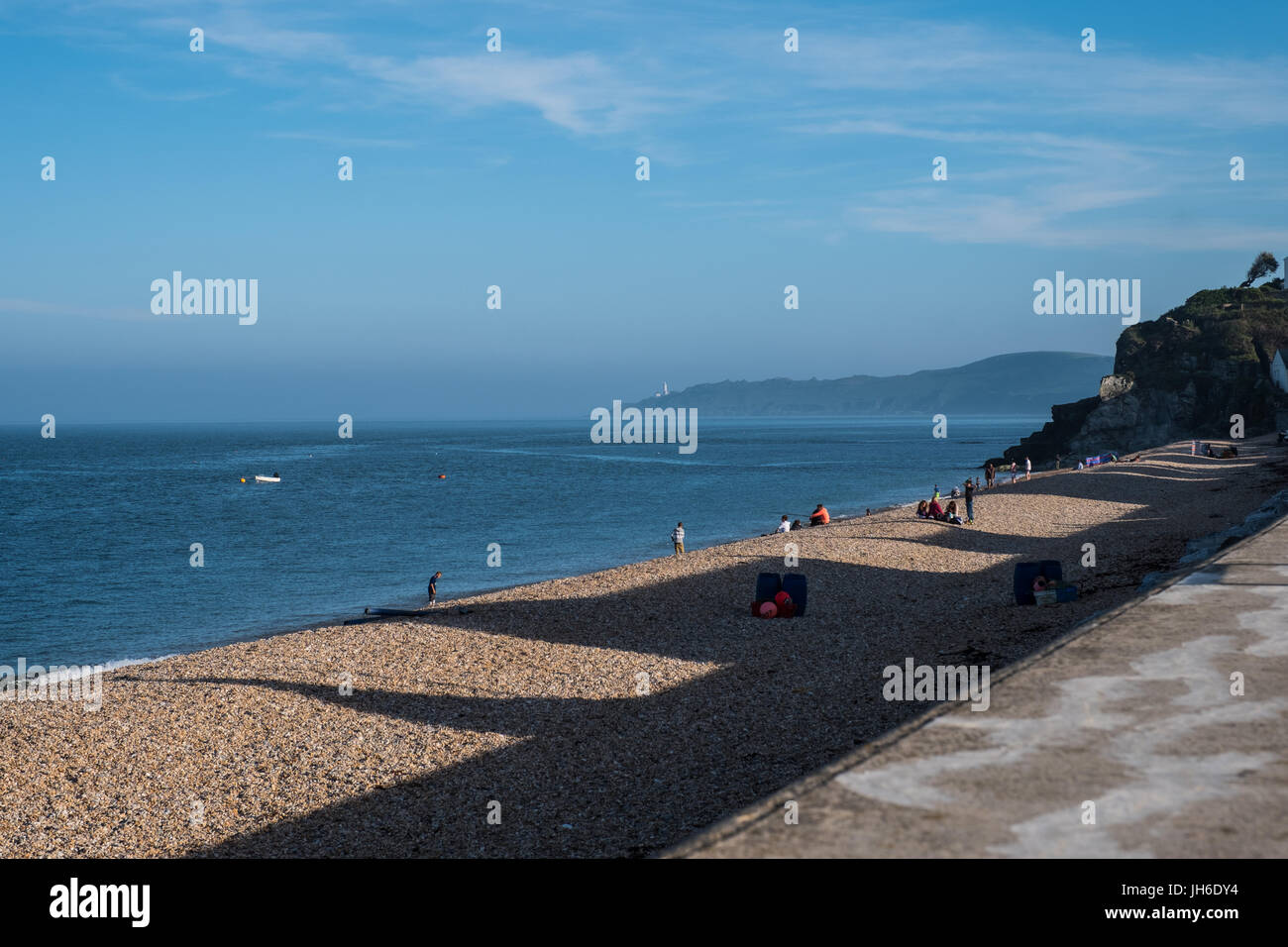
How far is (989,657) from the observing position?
13.5m

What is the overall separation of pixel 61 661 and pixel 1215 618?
22112 mm

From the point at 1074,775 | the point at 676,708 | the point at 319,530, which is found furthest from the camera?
the point at 319,530

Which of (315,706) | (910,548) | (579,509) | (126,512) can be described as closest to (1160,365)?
(579,509)

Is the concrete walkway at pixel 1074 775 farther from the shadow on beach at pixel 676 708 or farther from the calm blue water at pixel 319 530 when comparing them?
the calm blue water at pixel 319 530

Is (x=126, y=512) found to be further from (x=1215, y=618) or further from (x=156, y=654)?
(x=1215, y=618)

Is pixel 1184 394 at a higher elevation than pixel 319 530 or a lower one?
higher

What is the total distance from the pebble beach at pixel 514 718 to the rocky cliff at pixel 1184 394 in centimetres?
5811

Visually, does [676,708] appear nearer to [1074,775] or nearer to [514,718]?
[514,718]

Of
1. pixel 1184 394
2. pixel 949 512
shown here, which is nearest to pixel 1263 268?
pixel 1184 394

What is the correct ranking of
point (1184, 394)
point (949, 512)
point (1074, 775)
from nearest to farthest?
point (1074, 775) → point (949, 512) → point (1184, 394)

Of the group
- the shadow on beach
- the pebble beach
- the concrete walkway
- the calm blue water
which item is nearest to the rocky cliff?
the calm blue water

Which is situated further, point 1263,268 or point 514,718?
point 1263,268

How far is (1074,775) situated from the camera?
4.98 metres

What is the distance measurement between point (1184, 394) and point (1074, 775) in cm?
8280
